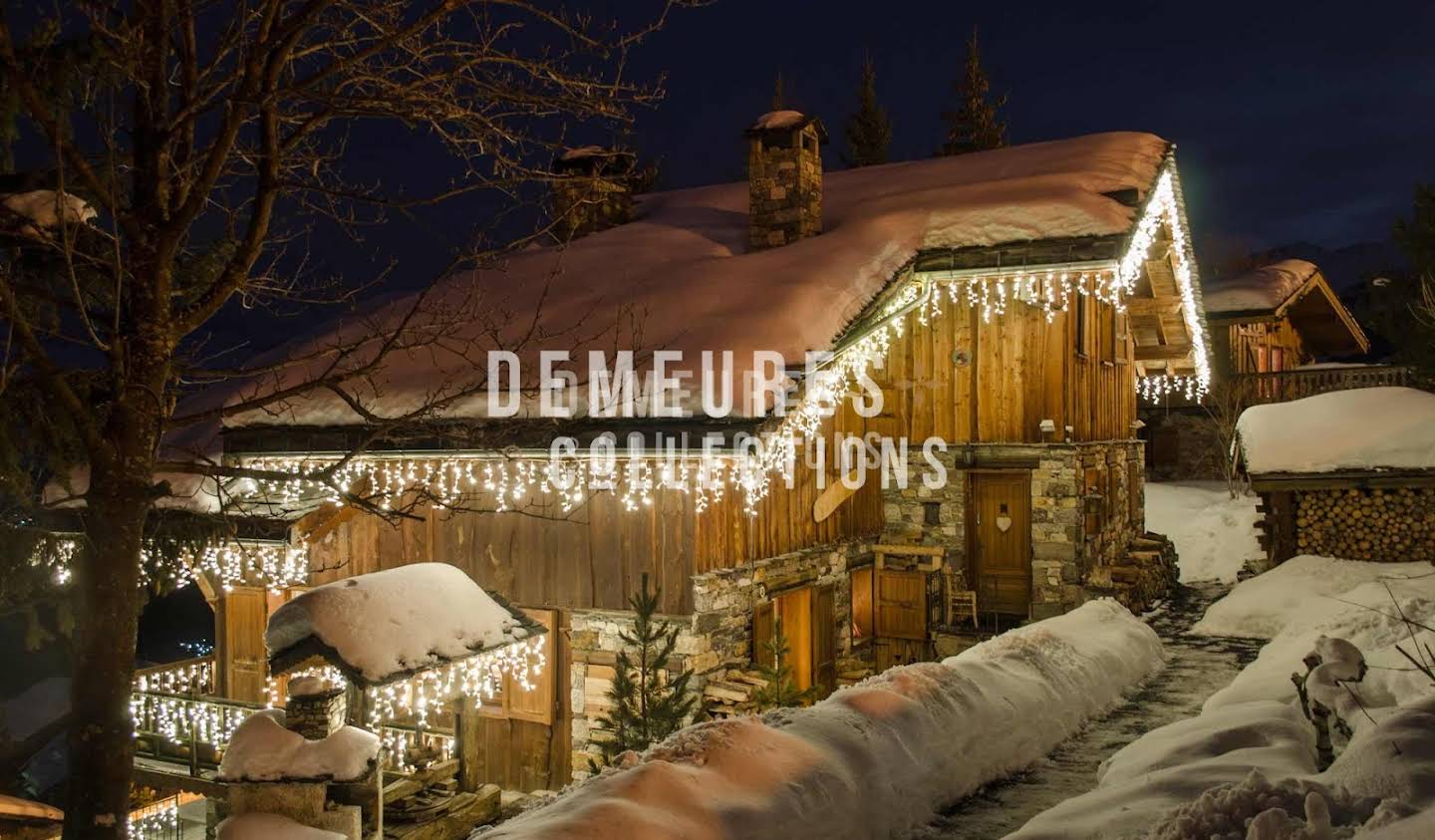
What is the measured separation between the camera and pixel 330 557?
1435 centimetres

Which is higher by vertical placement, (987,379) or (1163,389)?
(1163,389)

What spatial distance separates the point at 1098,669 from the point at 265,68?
919 centimetres

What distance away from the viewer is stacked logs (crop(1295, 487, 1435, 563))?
14297 millimetres

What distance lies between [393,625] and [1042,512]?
10481 mm

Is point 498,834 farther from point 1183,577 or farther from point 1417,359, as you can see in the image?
point 1417,359

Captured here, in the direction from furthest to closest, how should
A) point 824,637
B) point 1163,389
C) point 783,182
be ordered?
1. point 1163,389
2. point 783,182
3. point 824,637

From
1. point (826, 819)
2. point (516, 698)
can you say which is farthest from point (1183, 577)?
point (826, 819)

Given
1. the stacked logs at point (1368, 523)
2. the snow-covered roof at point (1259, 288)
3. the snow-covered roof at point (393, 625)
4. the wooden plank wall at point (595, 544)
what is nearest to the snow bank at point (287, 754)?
the snow-covered roof at point (393, 625)

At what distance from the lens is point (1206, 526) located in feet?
78.0

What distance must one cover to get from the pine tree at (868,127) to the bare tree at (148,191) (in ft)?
107

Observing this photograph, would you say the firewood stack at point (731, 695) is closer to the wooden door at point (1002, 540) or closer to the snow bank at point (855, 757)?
the snow bank at point (855, 757)

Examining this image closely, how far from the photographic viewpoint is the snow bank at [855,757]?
4953 mm

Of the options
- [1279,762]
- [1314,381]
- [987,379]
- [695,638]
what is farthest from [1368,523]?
[1314,381]

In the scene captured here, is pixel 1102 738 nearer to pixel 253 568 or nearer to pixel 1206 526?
pixel 253 568
